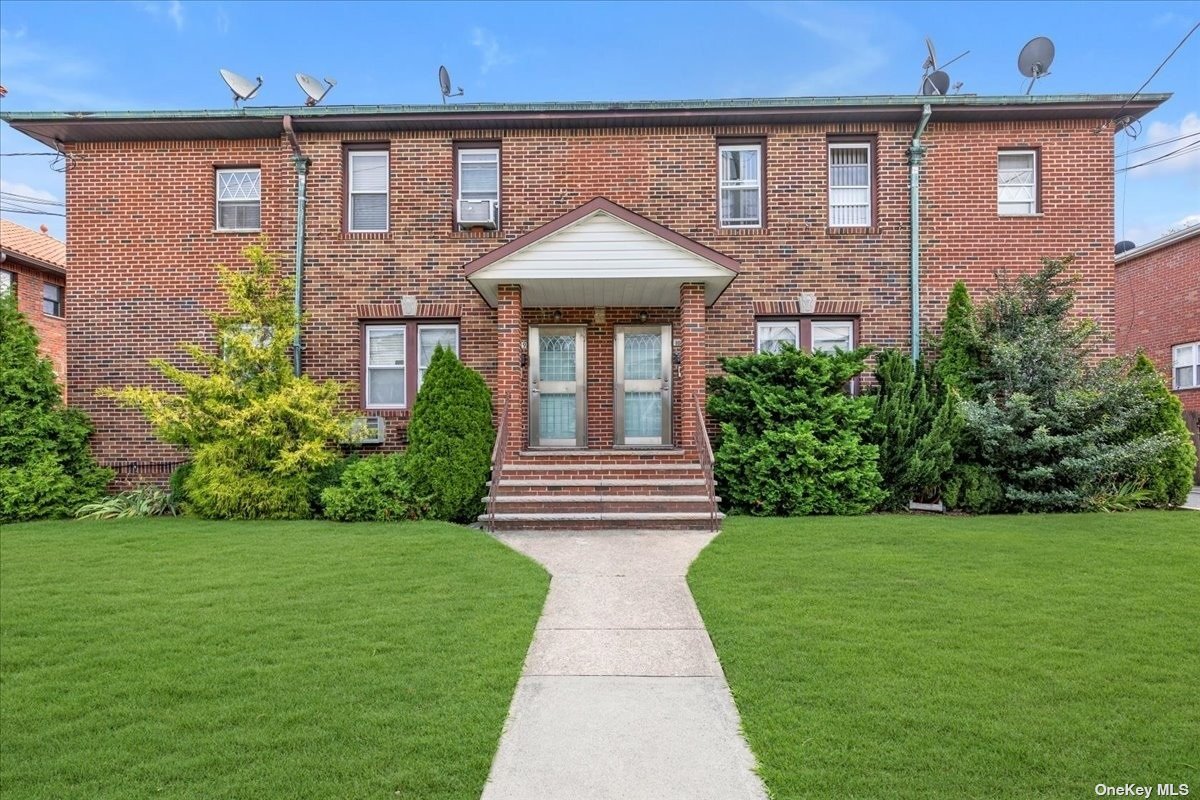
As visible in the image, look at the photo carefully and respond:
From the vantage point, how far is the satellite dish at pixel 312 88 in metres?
12.3

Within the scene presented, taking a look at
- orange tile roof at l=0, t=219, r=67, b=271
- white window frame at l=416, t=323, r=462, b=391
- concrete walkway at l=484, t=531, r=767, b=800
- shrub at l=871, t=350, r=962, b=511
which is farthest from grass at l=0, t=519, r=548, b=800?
orange tile roof at l=0, t=219, r=67, b=271

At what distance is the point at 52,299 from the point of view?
1986 centimetres

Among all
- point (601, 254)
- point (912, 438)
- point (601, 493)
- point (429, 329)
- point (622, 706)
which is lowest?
point (622, 706)

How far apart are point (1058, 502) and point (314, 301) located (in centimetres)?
1193

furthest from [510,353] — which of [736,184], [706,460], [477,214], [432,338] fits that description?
[736,184]

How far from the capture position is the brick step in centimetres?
905

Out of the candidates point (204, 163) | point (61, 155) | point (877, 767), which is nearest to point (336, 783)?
point (877, 767)

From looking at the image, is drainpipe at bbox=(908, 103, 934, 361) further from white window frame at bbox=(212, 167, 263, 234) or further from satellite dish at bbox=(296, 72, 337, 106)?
white window frame at bbox=(212, 167, 263, 234)

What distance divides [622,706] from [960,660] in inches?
85.1

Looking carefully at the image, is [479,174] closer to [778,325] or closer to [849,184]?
[778,325]

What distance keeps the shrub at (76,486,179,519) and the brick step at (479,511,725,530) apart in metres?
5.41

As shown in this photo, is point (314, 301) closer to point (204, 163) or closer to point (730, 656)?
point (204, 163)

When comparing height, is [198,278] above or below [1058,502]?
above

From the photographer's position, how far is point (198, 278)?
485 inches
